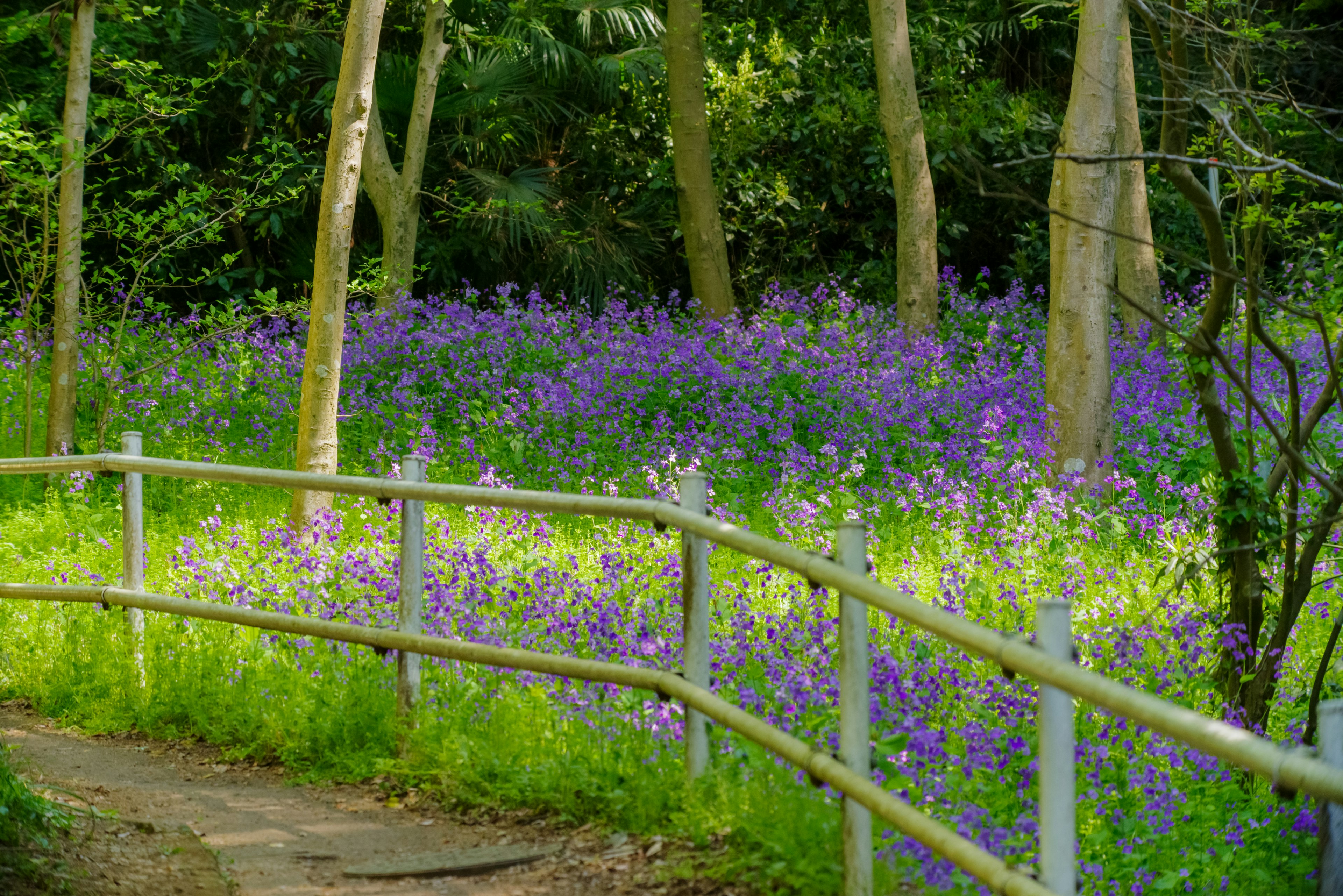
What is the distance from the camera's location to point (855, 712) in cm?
322

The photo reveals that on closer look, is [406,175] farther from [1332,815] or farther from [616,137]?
[1332,815]

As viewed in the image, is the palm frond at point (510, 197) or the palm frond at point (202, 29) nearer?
the palm frond at point (510, 197)

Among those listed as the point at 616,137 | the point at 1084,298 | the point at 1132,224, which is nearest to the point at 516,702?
the point at 1084,298

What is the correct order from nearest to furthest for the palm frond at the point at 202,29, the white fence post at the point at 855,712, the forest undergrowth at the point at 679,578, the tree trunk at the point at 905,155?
A: the white fence post at the point at 855,712, the forest undergrowth at the point at 679,578, the tree trunk at the point at 905,155, the palm frond at the point at 202,29

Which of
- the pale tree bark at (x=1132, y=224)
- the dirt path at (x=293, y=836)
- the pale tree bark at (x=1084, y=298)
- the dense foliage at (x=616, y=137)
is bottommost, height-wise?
the dirt path at (x=293, y=836)

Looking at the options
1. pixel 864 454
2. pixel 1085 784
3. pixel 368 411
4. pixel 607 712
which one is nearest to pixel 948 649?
pixel 1085 784

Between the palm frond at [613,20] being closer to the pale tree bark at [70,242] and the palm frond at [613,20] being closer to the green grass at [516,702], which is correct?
the pale tree bark at [70,242]

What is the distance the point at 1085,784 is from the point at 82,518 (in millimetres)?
6822

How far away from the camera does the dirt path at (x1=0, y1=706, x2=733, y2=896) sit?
3791 millimetres

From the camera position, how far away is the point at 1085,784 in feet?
13.9

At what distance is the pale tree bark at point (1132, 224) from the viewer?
11.9 m

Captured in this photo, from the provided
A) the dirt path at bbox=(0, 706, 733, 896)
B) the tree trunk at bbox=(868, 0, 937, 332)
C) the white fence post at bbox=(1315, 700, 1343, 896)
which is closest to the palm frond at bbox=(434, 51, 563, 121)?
the tree trunk at bbox=(868, 0, 937, 332)

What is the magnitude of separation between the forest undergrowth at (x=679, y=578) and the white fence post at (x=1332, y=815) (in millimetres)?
1391

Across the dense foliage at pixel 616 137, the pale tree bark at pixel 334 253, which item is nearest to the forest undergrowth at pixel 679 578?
the pale tree bark at pixel 334 253
